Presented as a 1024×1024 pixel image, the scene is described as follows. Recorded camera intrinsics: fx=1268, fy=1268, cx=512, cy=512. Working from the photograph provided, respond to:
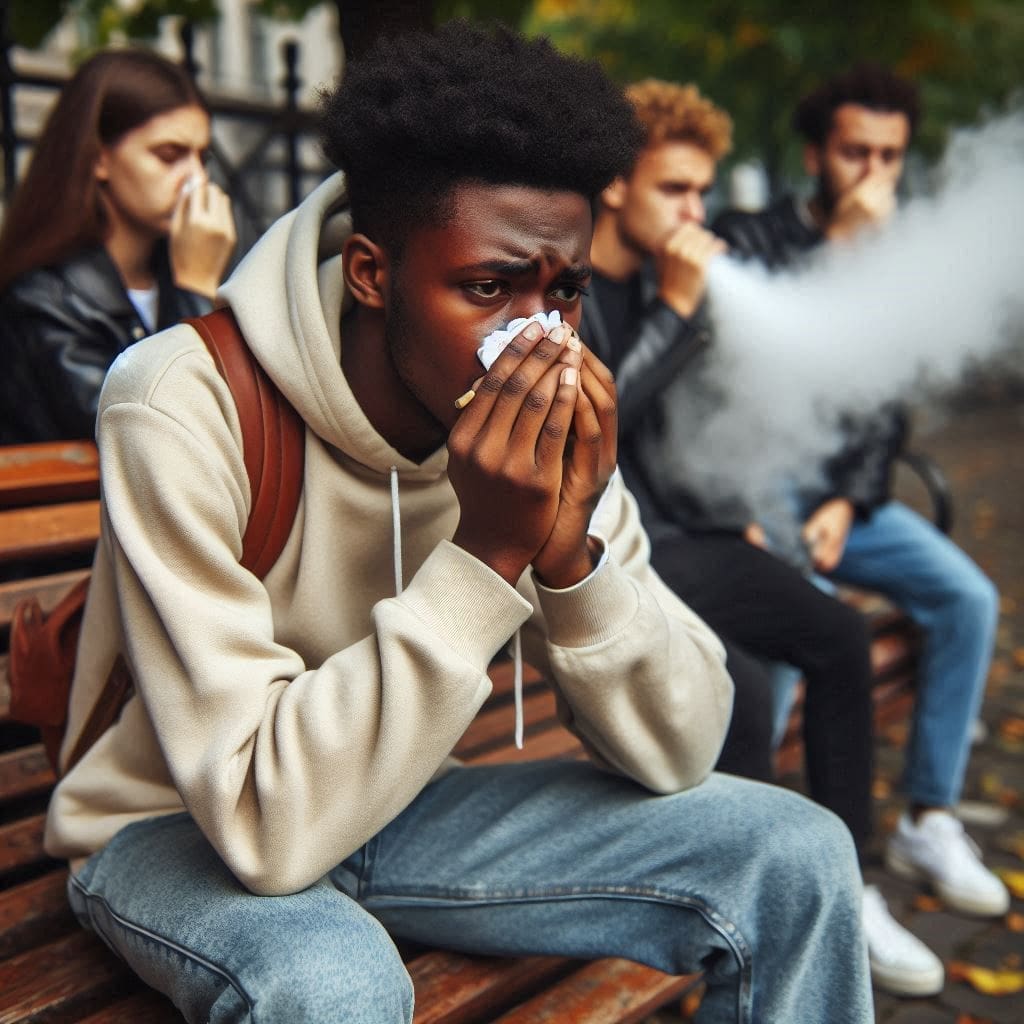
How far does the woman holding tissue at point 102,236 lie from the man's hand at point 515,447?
1.89 metres

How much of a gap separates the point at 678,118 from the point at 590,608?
2.55 m

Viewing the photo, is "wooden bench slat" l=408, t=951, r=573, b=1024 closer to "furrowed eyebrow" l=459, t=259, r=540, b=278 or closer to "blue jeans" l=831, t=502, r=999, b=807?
"furrowed eyebrow" l=459, t=259, r=540, b=278

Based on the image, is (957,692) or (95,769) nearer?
(95,769)

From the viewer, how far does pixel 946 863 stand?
370cm

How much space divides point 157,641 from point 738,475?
244 centimetres

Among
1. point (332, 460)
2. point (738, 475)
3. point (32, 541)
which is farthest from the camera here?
point (738, 475)

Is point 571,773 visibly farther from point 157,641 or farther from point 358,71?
point 358,71

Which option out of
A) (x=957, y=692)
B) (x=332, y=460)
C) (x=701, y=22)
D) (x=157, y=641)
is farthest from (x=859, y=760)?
A: (x=701, y=22)

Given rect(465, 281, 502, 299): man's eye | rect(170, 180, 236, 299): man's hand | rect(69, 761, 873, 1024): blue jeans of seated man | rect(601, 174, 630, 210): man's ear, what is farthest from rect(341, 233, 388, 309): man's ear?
rect(601, 174, 630, 210): man's ear

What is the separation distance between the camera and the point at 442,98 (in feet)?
6.32

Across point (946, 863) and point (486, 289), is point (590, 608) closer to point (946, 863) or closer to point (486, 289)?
point (486, 289)

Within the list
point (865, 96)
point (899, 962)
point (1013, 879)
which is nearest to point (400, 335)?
point (899, 962)

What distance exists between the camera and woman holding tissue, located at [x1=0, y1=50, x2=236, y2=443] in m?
3.49

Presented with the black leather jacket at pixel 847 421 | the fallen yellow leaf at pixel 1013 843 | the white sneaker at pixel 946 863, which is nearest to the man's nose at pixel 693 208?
the black leather jacket at pixel 847 421
